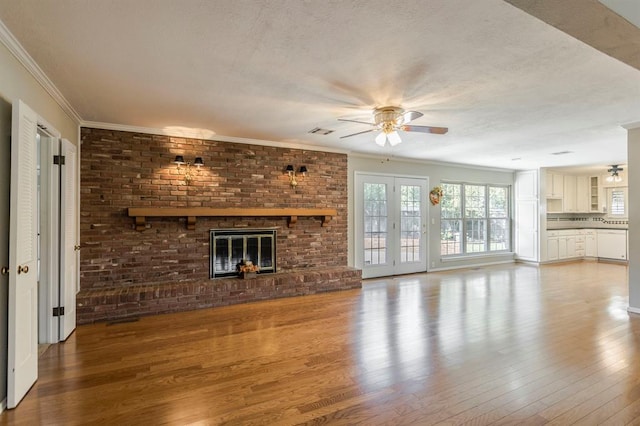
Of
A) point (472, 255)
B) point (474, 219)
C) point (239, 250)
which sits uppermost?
point (474, 219)

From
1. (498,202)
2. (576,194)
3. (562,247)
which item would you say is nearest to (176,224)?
(498,202)

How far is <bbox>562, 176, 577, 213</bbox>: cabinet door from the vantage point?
8.95 m

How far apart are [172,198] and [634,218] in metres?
6.10

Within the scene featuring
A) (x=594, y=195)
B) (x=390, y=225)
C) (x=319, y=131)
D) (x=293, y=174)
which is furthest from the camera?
(x=594, y=195)

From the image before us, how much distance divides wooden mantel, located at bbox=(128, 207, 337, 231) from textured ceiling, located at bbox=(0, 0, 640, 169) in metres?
1.15

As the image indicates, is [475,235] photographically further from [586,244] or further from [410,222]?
[586,244]

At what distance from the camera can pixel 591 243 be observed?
9.05m

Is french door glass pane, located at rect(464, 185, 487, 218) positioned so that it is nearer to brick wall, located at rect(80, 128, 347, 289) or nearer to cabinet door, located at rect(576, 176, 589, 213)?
cabinet door, located at rect(576, 176, 589, 213)

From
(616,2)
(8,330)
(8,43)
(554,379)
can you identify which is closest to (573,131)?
(554,379)

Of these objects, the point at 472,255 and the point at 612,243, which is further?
the point at 612,243

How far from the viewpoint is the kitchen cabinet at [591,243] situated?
9.01 metres

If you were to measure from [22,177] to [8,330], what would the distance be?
1027 mm

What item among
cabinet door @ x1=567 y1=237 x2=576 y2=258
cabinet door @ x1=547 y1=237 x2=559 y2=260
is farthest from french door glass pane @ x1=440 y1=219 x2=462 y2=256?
cabinet door @ x1=567 y1=237 x2=576 y2=258

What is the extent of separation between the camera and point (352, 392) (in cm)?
240
